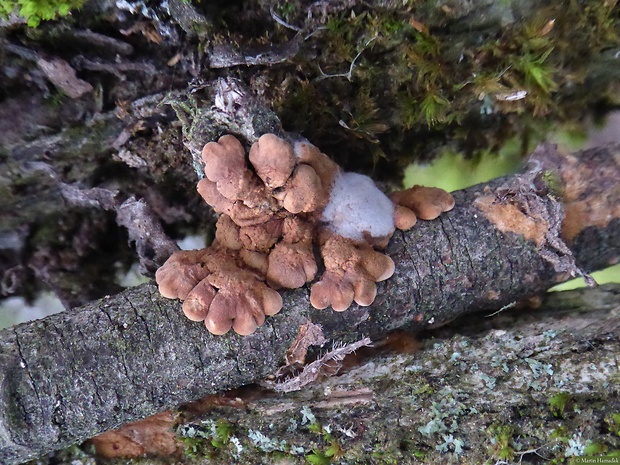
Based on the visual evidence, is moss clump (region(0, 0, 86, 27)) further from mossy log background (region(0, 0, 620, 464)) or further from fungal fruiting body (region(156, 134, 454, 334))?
fungal fruiting body (region(156, 134, 454, 334))

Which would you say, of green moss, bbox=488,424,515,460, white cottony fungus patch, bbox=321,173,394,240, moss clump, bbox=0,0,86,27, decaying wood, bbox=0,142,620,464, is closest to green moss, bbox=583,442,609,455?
green moss, bbox=488,424,515,460

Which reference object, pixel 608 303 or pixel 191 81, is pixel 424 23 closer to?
pixel 191 81

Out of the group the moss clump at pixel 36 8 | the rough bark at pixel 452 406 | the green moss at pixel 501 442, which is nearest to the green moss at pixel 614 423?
the rough bark at pixel 452 406

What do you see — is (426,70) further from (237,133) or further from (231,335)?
(231,335)

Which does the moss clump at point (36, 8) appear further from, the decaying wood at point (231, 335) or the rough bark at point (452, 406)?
the rough bark at point (452, 406)

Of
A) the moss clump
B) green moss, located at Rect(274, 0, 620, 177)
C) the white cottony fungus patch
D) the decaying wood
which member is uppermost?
the moss clump

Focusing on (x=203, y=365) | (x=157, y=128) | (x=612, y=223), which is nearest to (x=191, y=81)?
(x=157, y=128)
